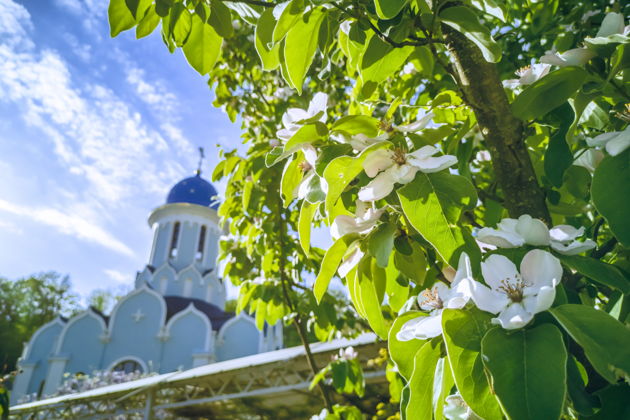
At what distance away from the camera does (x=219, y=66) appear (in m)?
3.33

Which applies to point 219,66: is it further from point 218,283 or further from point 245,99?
point 218,283

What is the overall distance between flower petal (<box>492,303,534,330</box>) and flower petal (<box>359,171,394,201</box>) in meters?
0.27

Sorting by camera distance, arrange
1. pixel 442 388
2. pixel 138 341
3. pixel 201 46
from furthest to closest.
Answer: pixel 138 341, pixel 201 46, pixel 442 388

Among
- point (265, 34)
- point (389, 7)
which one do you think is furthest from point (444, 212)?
point (265, 34)

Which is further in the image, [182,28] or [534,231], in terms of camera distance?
[182,28]

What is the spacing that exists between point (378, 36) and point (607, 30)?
43 cm

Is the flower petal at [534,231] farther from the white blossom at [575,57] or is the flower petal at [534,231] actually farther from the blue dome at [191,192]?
the blue dome at [191,192]

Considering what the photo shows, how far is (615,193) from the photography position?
64 cm

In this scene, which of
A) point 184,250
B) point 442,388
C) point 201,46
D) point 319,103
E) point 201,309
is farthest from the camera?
point 184,250

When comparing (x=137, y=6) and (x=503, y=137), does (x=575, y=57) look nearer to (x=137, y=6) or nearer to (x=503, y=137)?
(x=503, y=137)

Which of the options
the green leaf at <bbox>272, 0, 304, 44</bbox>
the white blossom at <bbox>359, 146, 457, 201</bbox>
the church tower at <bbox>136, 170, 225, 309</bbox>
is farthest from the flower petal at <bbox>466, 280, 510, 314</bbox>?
the church tower at <bbox>136, 170, 225, 309</bbox>

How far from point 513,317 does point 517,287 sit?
91 millimetres

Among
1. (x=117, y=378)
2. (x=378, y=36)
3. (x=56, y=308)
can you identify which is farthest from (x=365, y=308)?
(x=56, y=308)

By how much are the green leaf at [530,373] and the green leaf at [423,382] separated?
0.14m
